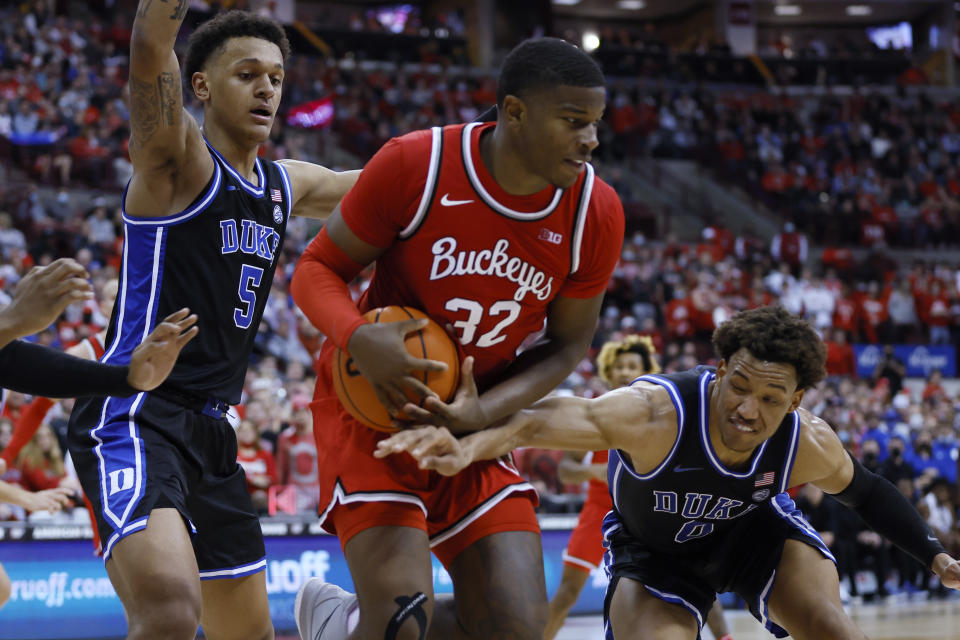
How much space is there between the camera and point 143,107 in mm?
3561

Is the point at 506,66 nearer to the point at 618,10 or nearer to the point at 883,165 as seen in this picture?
the point at 883,165

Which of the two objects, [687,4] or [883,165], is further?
[687,4]

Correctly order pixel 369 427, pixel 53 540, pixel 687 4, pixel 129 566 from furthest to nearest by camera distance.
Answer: pixel 687 4 → pixel 53 540 → pixel 369 427 → pixel 129 566

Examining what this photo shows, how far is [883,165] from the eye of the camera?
27.0 m

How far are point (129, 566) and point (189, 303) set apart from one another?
0.92m

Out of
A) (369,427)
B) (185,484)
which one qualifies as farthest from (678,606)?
(185,484)

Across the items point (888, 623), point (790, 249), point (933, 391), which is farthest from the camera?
point (790, 249)

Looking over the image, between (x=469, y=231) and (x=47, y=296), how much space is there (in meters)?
1.27

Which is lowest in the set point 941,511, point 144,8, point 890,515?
point 941,511

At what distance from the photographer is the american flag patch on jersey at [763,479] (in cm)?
432

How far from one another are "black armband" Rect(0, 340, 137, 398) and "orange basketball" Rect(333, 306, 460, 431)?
633 millimetres

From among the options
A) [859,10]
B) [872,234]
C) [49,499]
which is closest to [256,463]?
[49,499]

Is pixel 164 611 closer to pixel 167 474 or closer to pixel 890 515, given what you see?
pixel 167 474

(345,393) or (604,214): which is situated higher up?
(604,214)
